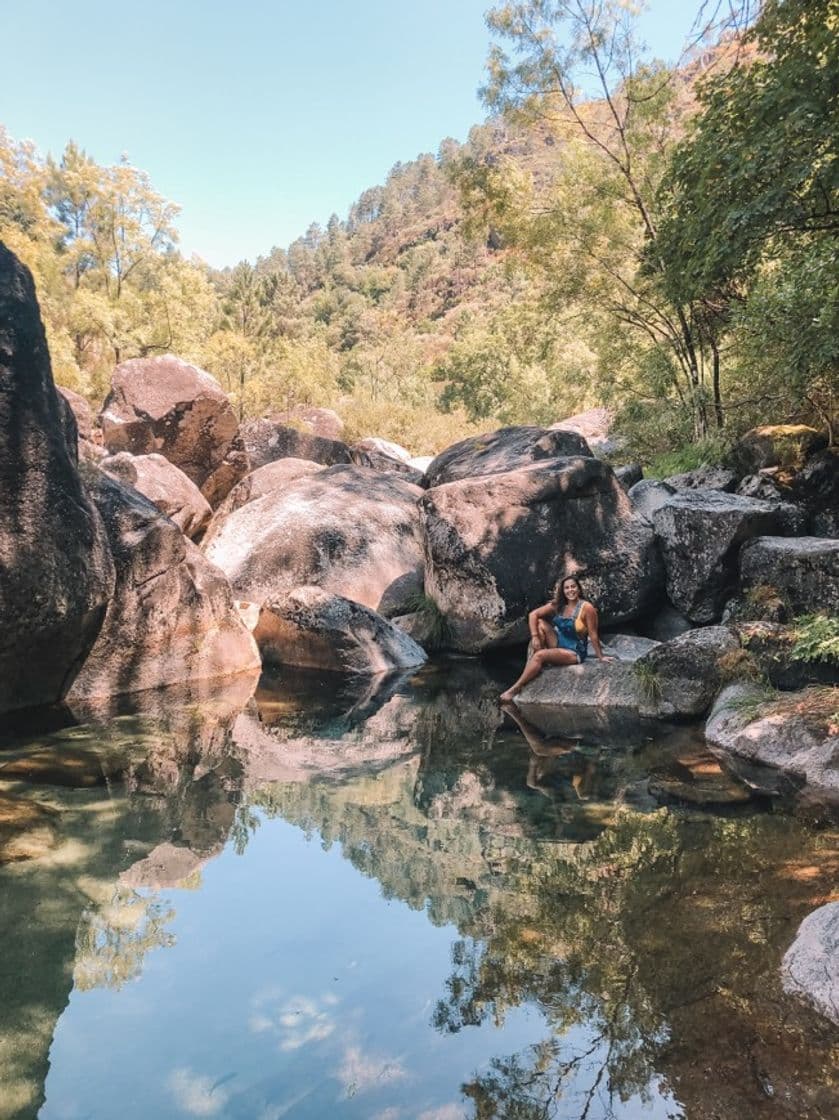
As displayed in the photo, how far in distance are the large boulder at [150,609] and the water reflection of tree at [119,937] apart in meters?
5.08

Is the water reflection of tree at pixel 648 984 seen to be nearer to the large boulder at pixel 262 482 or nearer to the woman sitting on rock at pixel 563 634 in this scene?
the woman sitting on rock at pixel 563 634

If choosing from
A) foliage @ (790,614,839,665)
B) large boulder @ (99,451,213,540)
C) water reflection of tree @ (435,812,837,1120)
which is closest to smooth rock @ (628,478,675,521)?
foliage @ (790,614,839,665)

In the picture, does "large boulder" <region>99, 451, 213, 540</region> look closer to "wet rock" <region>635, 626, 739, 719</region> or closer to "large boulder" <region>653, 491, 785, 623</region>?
"large boulder" <region>653, 491, 785, 623</region>

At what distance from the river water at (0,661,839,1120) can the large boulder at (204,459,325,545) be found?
1064 cm

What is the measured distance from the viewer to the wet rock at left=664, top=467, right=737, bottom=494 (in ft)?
42.9

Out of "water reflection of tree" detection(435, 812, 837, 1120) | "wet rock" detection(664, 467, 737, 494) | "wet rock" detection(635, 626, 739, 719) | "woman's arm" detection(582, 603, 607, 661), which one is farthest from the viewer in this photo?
"wet rock" detection(664, 467, 737, 494)

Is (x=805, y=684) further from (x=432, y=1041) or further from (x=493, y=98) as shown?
(x=493, y=98)

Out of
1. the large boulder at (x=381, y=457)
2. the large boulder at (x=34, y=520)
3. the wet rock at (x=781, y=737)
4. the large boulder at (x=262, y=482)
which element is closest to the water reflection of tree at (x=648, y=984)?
the wet rock at (x=781, y=737)

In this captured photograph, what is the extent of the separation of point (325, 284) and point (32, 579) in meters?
111

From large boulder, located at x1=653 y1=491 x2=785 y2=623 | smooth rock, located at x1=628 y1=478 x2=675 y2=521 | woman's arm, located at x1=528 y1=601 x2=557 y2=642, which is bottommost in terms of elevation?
woman's arm, located at x1=528 y1=601 x2=557 y2=642

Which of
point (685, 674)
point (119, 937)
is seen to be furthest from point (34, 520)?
point (685, 674)

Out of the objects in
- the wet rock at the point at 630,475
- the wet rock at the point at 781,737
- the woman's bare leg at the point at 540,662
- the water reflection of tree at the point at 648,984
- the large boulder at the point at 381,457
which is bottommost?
the water reflection of tree at the point at 648,984

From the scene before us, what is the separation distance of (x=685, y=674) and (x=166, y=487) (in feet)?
37.2

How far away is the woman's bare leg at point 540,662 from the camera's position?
9867 millimetres
